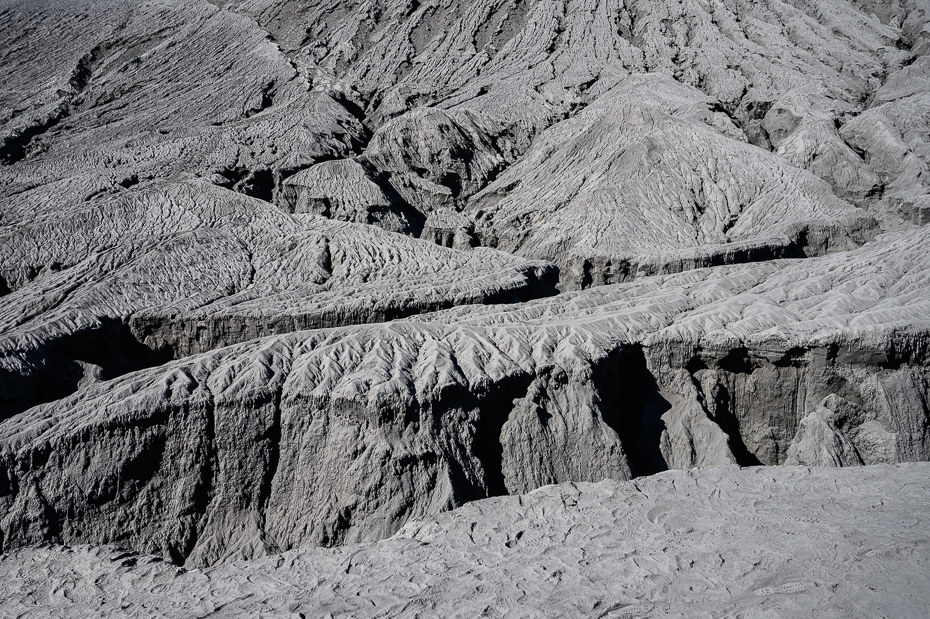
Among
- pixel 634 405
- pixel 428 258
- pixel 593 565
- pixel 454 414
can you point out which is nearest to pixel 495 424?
pixel 454 414

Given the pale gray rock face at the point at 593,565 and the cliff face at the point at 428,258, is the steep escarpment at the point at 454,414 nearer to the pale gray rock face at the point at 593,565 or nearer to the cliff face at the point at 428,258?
the cliff face at the point at 428,258

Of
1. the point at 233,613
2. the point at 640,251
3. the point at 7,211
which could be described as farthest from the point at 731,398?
the point at 7,211

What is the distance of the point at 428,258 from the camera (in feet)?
78.7

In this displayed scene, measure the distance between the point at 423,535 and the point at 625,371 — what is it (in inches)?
308

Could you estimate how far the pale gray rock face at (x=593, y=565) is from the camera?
9.32 metres

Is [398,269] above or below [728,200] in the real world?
below

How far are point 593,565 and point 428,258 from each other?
15161 millimetres

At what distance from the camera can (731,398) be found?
17562mm

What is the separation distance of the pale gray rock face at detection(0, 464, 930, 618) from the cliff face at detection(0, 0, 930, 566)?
6.02 ft

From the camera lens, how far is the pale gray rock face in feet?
30.6

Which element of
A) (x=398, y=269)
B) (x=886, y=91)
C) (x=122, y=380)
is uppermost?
(x=886, y=91)

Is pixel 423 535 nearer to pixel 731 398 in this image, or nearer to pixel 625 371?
pixel 625 371

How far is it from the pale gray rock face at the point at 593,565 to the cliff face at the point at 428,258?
183 centimetres

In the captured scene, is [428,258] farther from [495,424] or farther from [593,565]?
[593,565]
